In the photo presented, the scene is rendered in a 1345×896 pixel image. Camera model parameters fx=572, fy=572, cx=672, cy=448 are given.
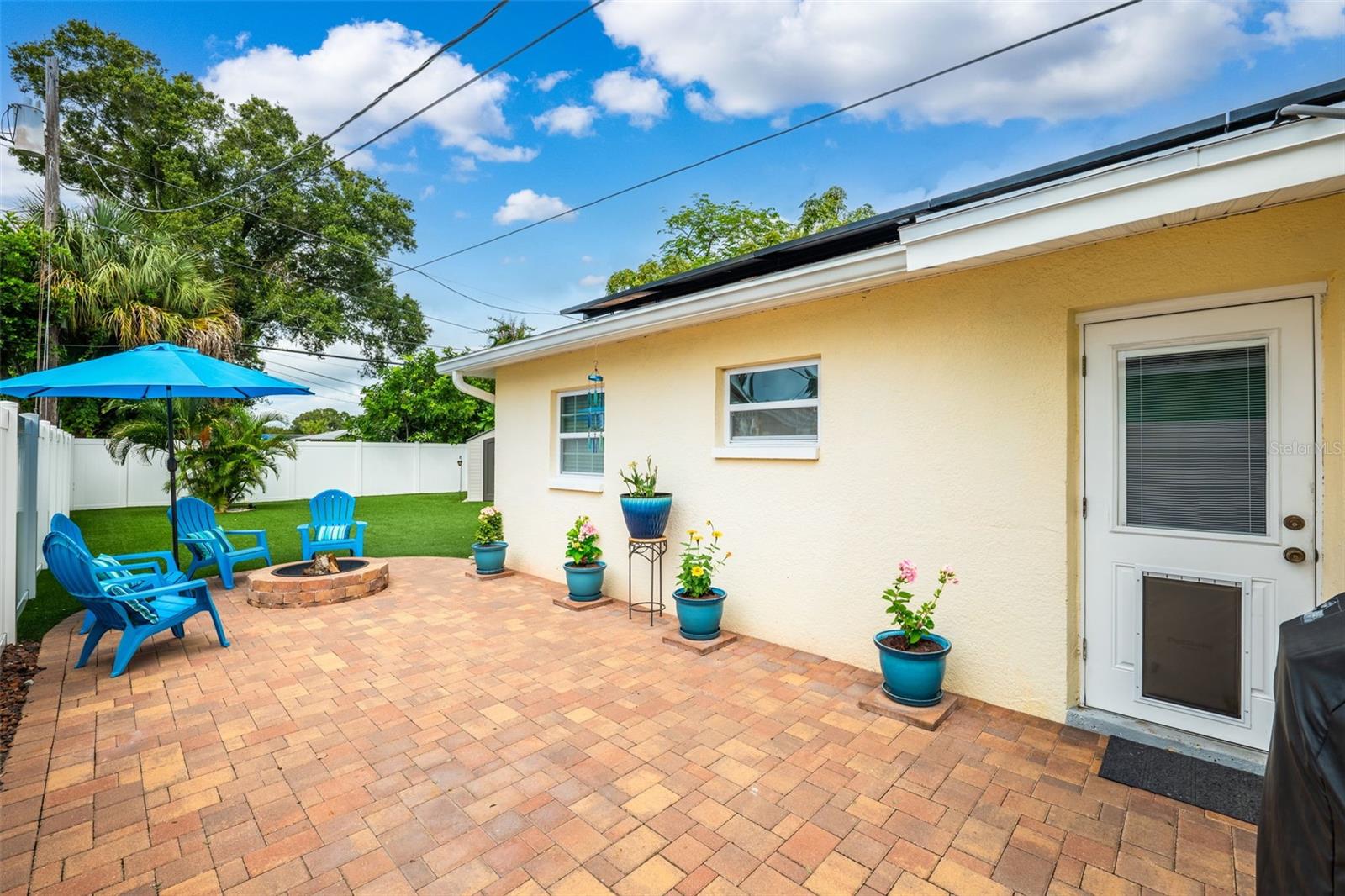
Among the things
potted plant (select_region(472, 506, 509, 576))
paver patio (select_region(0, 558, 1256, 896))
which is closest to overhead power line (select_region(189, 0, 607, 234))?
potted plant (select_region(472, 506, 509, 576))

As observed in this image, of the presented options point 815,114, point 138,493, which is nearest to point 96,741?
point 815,114

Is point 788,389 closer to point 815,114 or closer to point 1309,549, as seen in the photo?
point 1309,549

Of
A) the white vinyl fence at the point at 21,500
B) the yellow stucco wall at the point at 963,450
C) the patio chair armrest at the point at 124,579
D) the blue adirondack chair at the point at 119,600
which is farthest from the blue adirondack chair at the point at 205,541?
the yellow stucco wall at the point at 963,450

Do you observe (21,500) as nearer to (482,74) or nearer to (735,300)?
(482,74)

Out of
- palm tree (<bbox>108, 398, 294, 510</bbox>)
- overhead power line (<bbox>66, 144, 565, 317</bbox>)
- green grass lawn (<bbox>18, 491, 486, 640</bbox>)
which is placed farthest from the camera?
overhead power line (<bbox>66, 144, 565, 317</bbox>)

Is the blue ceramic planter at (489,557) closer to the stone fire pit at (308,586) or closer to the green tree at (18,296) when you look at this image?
the stone fire pit at (308,586)

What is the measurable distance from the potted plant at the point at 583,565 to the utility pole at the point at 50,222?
35.8 ft

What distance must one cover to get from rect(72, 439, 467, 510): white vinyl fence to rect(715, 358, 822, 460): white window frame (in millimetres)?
13296

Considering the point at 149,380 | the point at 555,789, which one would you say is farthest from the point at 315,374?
the point at 555,789

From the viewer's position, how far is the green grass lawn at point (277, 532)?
602cm

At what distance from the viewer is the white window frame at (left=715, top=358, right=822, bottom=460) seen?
14.8ft

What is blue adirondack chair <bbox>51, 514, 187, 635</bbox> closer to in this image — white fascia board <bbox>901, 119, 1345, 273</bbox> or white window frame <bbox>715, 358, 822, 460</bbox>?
white window frame <bbox>715, 358, 822, 460</bbox>

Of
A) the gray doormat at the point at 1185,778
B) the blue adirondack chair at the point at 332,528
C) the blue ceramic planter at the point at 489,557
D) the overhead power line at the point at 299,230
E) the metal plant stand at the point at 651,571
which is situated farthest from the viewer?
the overhead power line at the point at 299,230

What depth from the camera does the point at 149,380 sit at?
4.75 metres
